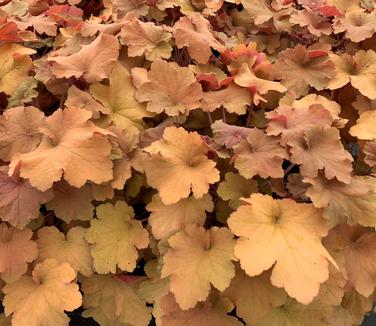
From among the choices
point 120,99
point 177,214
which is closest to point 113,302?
point 177,214

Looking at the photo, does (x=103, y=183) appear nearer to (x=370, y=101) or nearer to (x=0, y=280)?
(x=0, y=280)

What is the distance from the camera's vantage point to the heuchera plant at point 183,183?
Answer: 1.34 meters

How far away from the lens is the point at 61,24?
2145mm

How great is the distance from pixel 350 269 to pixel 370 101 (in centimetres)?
66

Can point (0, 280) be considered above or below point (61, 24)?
below

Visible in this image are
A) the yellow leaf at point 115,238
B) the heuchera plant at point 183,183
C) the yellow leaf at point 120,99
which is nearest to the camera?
the heuchera plant at point 183,183

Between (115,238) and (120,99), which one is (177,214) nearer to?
(115,238)

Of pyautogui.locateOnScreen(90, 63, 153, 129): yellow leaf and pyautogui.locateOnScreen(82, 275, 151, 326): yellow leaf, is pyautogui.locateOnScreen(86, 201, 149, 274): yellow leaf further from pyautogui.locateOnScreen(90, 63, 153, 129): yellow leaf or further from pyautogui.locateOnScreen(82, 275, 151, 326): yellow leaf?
pyautogui.locateOnScreen(90, 63, 153, 129): yellow leaf

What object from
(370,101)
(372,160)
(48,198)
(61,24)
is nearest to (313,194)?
(372,160)

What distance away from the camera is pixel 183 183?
4.52ft

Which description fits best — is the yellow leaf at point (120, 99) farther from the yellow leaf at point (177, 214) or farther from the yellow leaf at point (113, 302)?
the yellow leaf at point (113, 302)

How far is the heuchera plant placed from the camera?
1341 millimetres

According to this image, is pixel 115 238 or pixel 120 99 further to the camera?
pixel 120 99

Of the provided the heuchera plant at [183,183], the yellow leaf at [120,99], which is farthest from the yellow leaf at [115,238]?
the yellow leaf at [120,99]
